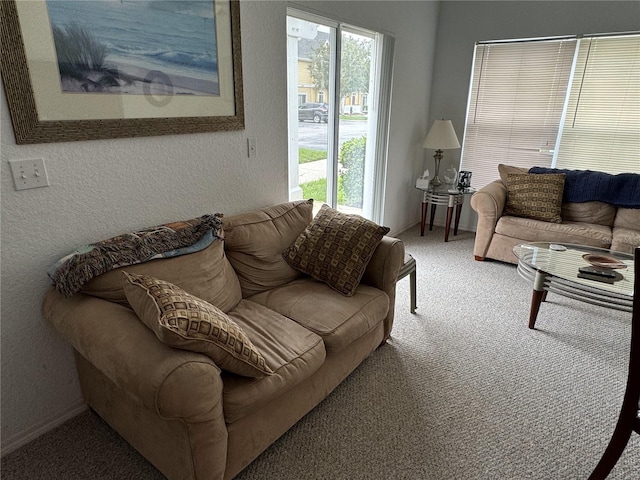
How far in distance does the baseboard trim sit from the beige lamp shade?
3698 mm

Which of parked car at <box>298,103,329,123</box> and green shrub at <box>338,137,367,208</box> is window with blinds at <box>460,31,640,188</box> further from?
parked car at <box>298,103,329,123</box>

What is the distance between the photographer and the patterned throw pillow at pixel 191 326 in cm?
122

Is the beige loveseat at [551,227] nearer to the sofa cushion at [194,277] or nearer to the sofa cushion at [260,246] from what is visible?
the sofa cushion at [260,246]

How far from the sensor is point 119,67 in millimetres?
1721

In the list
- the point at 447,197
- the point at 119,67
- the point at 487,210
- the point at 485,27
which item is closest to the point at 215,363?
the point at 119,67

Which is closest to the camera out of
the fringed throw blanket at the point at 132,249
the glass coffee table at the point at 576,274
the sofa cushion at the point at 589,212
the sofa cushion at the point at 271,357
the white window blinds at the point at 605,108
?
the sofa cushion at the point at 271,357

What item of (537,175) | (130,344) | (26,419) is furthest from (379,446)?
(537,175)

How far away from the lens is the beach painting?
5.09 ft

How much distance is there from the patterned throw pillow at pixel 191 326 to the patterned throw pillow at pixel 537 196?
9.79 feet

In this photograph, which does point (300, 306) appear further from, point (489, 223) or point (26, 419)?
point (489, 223)

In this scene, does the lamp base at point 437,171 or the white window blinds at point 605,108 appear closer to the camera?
the white window blinds at point 605,108

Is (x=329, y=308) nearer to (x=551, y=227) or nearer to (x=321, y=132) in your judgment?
(x=321, y=132)

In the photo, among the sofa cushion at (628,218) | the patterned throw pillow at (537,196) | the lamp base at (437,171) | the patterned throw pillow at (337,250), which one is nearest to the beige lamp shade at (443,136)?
the lamp base at (437,171)

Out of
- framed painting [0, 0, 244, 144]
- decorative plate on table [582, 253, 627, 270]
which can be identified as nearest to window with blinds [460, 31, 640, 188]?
decorative plate on table [582, 253, 627, 270]
